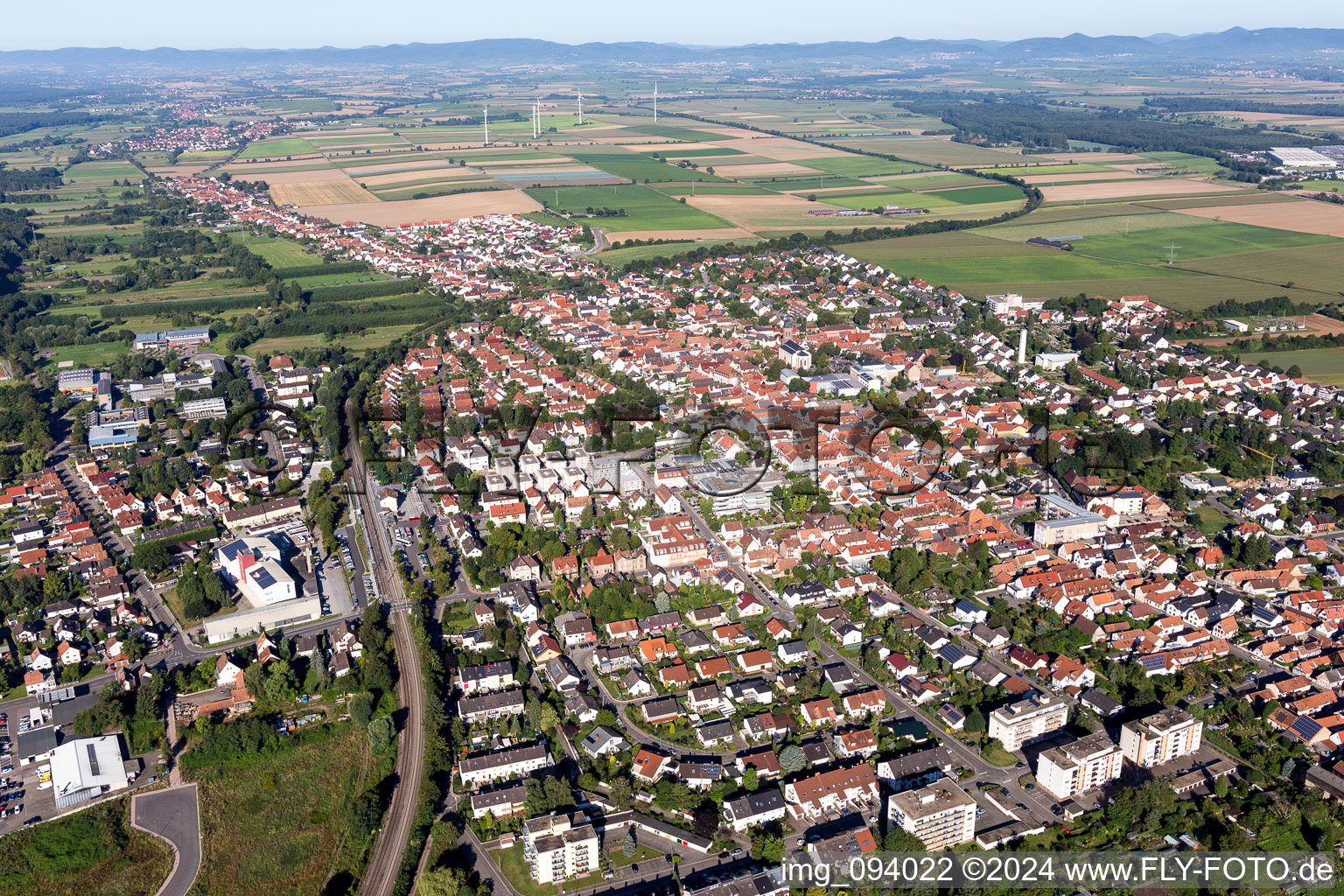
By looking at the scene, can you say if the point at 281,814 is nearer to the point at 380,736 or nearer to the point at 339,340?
the point at 380,736

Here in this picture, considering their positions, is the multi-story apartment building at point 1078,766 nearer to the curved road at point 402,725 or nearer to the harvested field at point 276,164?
the curved road at point 402,725

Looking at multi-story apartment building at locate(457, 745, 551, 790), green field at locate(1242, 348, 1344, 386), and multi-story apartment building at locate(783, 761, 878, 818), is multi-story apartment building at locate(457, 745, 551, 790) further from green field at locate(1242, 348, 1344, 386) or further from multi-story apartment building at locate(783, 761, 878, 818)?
green field at locate(1242, 348, 1344, 386)

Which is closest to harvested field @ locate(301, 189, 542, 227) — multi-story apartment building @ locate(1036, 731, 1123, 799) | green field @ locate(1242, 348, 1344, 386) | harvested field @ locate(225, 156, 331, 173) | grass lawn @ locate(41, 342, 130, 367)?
harvested field @ locate(225, 156, 331, 173)

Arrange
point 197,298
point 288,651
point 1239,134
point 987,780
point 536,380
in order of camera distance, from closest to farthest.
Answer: point 987,780
point 288,651
point 536,380
point 197,298
point 1239,134

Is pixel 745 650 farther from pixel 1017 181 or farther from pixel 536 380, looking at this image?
pixel 1017 181

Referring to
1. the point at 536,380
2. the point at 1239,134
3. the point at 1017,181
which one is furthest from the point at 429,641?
the point at 1239,134

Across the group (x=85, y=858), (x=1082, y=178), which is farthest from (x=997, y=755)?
(x=1082, y=178)
